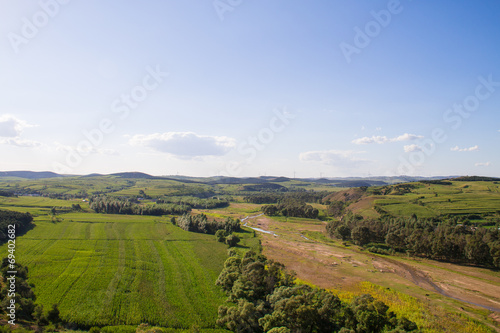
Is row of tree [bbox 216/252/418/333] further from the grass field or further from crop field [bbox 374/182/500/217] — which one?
crop field [bbox 374/182/500/217]

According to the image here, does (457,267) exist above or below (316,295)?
below

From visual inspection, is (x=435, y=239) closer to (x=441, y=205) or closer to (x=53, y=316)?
(x=441, y=205)

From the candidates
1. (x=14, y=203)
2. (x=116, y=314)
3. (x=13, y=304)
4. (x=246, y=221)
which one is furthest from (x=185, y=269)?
(x=14, y=203)

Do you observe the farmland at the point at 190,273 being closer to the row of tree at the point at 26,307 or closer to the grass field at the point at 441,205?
the grass field at the point at 441,205

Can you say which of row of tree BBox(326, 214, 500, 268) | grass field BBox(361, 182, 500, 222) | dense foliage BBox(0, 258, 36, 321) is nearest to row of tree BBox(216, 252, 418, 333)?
dense foliage BBox(0, 258, 36, 321)

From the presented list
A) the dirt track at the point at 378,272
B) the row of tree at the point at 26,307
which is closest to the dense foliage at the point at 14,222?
the row of tree at the point at 26,307

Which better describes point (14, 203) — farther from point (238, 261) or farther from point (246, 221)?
point (238, 261)

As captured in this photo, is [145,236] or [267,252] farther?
[145,236]
